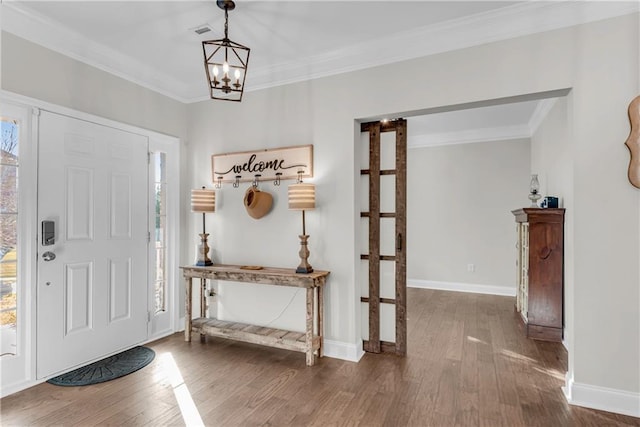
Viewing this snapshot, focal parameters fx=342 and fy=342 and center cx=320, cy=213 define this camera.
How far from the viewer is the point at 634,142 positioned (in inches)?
87.2

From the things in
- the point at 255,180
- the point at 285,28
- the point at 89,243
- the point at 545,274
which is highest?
the point at 285,28

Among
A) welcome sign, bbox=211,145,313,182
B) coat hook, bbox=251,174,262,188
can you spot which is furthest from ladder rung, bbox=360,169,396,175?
coat hook, bbox=251,174,262,188

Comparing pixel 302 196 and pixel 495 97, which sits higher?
pixel 495 97

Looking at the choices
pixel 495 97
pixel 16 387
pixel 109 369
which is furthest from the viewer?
pixel 109 369

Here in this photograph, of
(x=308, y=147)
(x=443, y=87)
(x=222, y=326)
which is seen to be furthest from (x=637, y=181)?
(x=222, y=326)

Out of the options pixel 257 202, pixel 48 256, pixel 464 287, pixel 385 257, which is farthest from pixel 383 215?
pixel 464 287

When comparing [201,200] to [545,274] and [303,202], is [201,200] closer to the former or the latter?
[303,202]

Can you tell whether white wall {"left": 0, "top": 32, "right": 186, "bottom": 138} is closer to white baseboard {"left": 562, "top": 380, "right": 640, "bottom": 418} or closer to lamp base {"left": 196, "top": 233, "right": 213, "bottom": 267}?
lamp base {"left": 196, "top": 233, "right": 213, "bottom": 267}

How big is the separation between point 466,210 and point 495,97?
3.60m

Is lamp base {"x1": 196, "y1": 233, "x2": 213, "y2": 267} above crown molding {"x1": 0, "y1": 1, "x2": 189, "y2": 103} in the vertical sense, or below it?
below

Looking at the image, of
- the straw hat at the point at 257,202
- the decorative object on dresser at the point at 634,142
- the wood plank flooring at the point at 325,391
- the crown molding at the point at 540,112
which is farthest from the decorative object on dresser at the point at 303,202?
the crown molding at the point at 540,112

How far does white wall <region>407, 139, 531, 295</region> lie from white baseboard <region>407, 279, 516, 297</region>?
2 centimetres

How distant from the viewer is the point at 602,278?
2.31m

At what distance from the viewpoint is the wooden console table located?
3.00 meters
